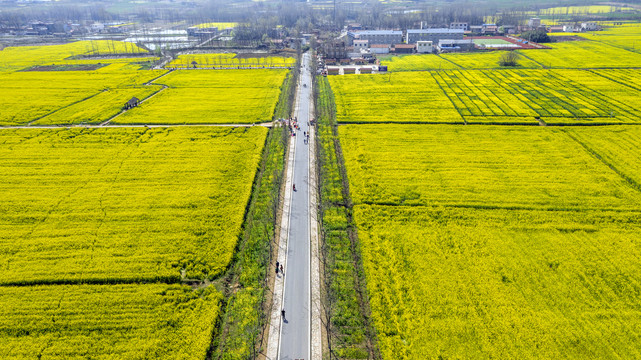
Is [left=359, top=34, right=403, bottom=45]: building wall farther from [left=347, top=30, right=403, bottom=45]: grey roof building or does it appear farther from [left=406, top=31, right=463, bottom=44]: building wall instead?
[left=406, top=31, right=463, bottom=44]: building wall

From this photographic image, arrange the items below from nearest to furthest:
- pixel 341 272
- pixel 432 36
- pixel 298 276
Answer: pixel 298 276 → pixel 341 272 → pixel 432 36

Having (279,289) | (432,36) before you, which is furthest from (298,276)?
(432,36)

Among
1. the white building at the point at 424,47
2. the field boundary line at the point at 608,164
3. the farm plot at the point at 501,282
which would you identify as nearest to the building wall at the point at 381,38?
the white building at the point at 424,47

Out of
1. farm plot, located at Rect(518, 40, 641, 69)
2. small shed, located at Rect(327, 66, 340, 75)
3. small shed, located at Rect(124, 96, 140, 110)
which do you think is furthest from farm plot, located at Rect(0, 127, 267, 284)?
farm plot, located at Rect(518, 40, 641, 69)

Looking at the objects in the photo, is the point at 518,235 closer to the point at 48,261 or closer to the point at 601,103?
the point at 48,261

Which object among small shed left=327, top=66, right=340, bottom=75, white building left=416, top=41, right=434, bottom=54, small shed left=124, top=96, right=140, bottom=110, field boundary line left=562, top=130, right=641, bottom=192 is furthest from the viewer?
white building left=416, top=41, right=434, bottom=54

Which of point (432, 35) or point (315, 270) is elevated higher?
point (432, 35)

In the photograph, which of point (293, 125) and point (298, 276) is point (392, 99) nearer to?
point (293, 125)
